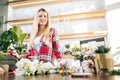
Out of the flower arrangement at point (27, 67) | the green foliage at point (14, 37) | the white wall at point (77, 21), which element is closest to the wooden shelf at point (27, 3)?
the white wall at point (77, 21)

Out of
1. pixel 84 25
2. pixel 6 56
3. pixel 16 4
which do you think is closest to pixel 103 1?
pixel 84 25

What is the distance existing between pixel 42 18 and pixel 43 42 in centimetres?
23

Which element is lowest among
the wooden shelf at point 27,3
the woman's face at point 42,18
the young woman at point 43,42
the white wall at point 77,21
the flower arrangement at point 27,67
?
the flower arrangement at point 27,67

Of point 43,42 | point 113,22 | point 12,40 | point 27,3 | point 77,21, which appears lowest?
point 43,42

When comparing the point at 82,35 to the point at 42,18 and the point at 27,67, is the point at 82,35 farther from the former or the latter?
the point at 27,67

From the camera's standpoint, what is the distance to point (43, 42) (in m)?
1.41

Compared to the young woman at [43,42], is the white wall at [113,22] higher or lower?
higher

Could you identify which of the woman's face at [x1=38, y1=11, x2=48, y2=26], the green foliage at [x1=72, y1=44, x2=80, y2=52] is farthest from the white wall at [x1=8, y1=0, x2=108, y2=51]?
the woman's face at [x1=38, y1=11, x2=48, y2=26]

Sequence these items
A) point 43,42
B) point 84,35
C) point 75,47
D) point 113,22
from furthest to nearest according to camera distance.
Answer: point 84,35 → point 75,47 → point 113,22 → point 43,42

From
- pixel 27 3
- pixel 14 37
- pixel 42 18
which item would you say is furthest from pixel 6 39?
pixel 42 18

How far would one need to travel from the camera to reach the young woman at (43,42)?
4.60 ft

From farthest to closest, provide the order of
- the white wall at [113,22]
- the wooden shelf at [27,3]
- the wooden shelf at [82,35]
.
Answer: the wooden shelf at [27,3] → the wooden shelf at [82,35] → the white wall at [113,22]

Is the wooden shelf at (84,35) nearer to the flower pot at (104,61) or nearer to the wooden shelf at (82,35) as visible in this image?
the wooden shelf at (82,35)

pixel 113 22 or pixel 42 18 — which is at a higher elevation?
pixel 113 22
